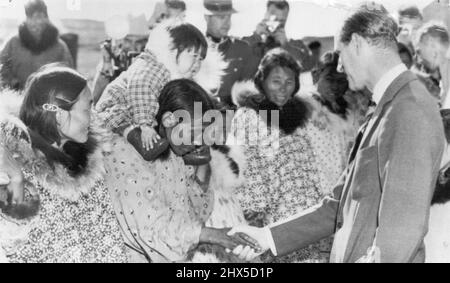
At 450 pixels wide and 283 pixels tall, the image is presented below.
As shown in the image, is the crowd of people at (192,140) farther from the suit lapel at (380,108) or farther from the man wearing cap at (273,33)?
the suit lapel at (380,108)

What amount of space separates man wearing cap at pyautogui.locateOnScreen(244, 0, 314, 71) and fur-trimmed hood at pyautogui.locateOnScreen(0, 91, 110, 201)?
0.94m

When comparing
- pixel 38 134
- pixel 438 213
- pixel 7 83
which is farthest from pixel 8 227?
pixel 438 213

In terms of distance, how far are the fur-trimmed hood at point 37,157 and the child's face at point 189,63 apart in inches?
20.7

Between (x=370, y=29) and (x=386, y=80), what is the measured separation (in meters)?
0.31

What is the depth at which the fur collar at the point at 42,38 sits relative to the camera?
3.44 m

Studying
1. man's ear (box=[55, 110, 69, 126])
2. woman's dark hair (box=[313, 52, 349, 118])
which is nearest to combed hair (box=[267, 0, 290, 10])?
woman's dark hair (box=[313, 52, 349, 118])

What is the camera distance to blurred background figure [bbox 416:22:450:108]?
3.74 metres

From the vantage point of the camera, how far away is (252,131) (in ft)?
12.0

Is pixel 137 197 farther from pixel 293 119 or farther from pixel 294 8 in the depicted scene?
pixel 294 8

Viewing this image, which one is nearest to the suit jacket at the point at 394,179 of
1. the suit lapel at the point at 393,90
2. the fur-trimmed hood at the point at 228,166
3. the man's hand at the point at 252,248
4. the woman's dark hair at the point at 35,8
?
the suit lapel at the point at 393,90

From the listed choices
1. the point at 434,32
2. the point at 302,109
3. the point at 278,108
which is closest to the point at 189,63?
the point at 278,108

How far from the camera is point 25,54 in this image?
345 cm

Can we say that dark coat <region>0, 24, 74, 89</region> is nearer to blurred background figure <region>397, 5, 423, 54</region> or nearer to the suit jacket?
the suit jacket

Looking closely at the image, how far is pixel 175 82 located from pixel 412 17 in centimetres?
133
